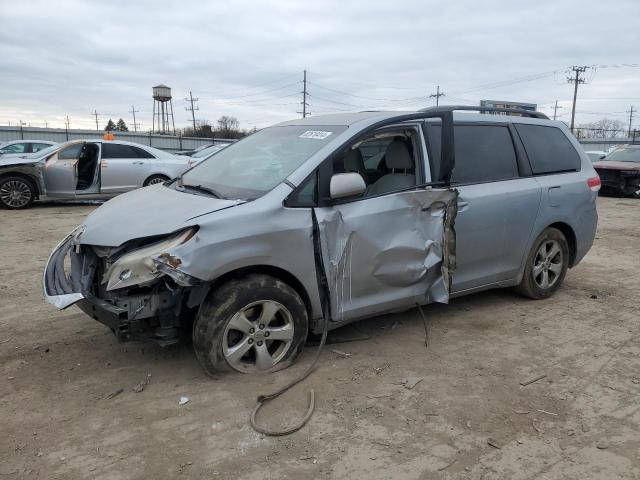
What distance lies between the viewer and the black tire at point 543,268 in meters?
5.05

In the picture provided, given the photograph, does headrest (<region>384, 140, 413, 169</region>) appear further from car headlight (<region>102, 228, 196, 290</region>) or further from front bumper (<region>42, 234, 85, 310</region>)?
front bumper (<region>42, 234, 85, 310</region>)

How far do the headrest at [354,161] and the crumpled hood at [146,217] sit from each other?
3.21ft

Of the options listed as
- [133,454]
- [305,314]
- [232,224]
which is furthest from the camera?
[305,314]

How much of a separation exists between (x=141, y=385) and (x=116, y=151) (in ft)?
31.5

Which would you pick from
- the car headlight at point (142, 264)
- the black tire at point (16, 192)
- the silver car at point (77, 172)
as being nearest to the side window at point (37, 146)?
the silver car at point (77, 172)

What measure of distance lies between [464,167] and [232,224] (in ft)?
7.31

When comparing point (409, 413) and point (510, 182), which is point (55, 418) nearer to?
point (409, 413)

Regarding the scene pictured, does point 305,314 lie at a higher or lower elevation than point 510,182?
lower

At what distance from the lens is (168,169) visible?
12.4m

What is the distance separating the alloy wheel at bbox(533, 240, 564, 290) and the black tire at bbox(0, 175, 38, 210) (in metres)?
10.5

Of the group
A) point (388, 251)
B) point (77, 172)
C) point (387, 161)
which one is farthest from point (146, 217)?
point (77, 172)

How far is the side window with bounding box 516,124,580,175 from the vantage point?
16.4 feet

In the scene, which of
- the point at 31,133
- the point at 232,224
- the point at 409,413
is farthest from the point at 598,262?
the point at 31,133

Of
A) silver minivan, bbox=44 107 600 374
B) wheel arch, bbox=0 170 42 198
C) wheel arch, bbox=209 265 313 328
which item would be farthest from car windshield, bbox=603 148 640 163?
wheel arch, bbox=0 170 42 198
